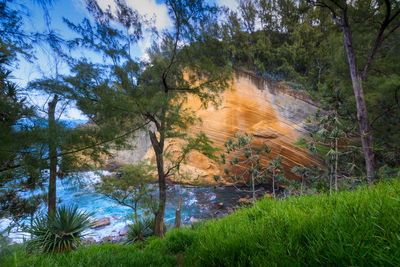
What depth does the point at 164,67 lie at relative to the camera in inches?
223

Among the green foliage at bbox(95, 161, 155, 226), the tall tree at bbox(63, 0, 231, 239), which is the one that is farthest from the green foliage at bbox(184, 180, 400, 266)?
the green foliage at bbox(95, 161, 155, 226)

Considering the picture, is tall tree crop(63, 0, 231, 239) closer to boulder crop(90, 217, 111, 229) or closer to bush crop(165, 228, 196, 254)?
bush crop(165, 228, 196, 254)

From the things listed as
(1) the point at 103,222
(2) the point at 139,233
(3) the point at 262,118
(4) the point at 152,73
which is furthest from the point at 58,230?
(3) the point at 262,118

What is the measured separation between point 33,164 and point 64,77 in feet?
4.76

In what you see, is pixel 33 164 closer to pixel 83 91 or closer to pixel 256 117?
pixel 83 91

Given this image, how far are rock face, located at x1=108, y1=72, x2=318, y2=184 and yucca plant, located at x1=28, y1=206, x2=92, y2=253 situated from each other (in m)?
9.76

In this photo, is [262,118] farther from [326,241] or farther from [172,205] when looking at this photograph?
[326,241]

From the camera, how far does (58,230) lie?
3.93m

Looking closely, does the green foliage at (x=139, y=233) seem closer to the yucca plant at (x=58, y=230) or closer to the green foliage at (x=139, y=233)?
the green foliage at (x=139, y=233)

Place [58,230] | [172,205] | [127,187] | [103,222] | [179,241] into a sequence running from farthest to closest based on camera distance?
[172,205], [103,222], [127,187], [58,230], [179,241]

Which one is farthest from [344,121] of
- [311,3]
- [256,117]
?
[256,117]

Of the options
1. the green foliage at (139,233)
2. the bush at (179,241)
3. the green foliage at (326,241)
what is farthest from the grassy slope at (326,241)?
the green foliage at (139,233)

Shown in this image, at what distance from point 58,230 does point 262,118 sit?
15.0 meters

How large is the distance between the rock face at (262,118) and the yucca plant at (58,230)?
9762 mm
